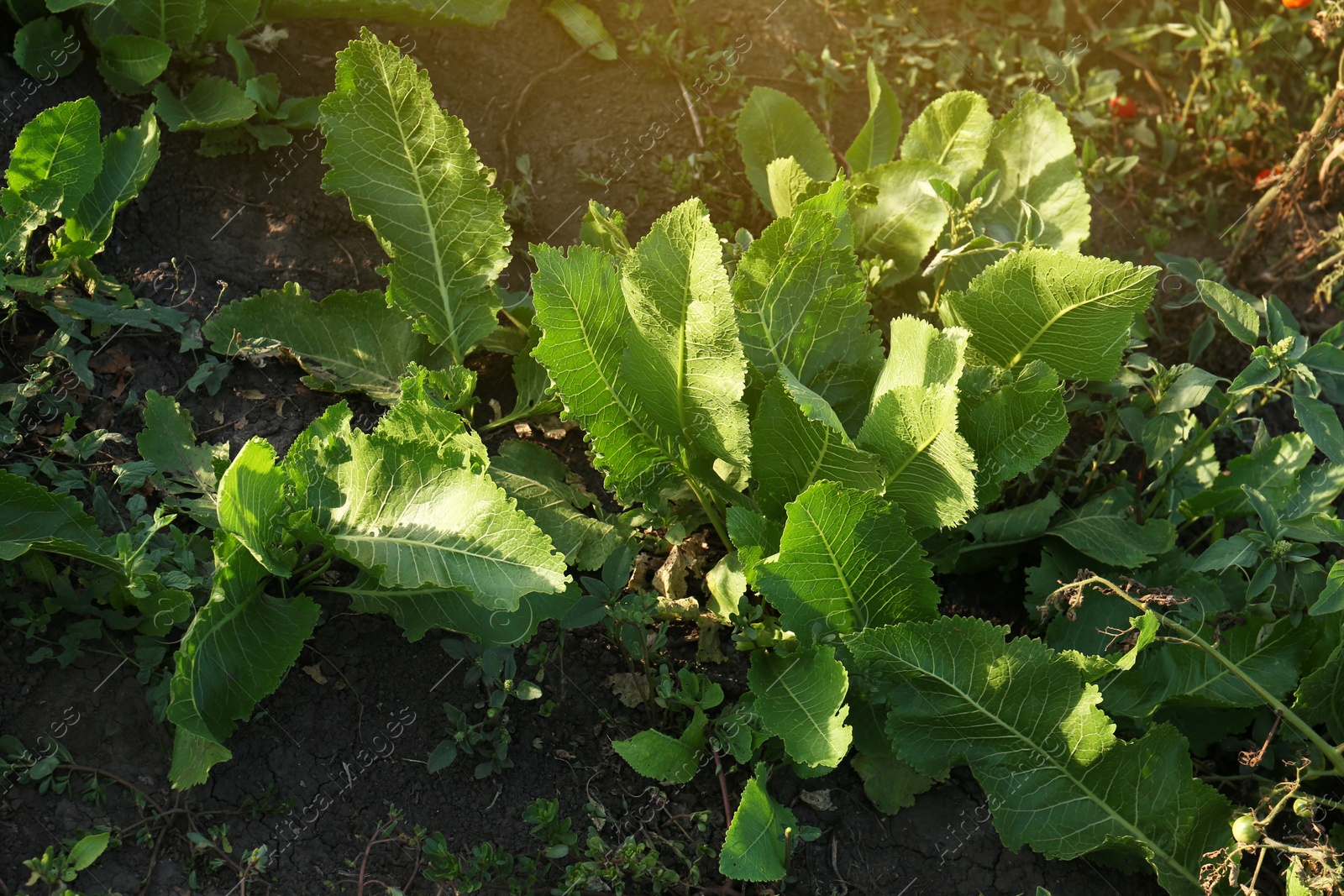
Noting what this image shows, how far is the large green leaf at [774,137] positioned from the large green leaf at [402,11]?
2.57ft

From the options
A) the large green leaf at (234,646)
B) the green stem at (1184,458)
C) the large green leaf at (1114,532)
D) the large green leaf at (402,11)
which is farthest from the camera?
the large green leaf at (402,11)

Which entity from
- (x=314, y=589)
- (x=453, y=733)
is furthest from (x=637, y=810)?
(x=314, y=589)

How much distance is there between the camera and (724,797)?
7.52 feet

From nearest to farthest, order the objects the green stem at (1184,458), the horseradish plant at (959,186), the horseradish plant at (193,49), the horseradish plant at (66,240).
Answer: the horseradish plant at (66,240)
the green stem at (1184,458)
the horseradish plant at (193,49)
the horseradish plant at (959,186)

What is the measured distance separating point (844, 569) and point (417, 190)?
1.41m

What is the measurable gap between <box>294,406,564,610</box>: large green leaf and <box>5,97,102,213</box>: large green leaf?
0.92 m

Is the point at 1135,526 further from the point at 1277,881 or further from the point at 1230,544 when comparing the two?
the point at 1277,881

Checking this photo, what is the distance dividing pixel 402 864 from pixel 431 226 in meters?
1.51

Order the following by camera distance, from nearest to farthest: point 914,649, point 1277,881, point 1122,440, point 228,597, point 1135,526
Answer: point 228,597, point 914,649, point 1277,881, point 1135,526, point 1122,440

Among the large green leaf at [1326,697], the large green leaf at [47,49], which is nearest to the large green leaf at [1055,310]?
the large green leaf at [1326,697]

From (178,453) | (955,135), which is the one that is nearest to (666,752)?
(178,453)

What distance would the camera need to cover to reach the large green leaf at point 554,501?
249 cm

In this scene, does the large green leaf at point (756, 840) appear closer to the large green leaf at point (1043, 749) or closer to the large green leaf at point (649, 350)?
the large green leaf at point (1043, 749)

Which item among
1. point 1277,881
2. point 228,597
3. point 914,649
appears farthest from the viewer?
point 1277,881
